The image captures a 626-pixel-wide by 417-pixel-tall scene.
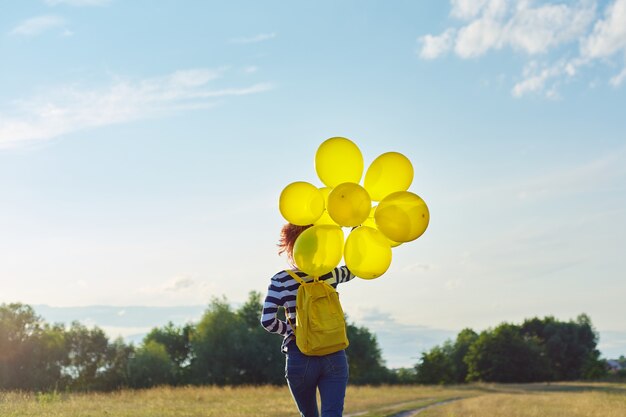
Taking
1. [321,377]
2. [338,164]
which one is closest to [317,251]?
[321,377]

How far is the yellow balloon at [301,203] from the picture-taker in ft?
21.2

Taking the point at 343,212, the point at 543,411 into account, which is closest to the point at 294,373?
the point at 343,212

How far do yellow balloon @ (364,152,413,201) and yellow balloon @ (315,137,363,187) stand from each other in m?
0.16

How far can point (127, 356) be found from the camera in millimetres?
58375

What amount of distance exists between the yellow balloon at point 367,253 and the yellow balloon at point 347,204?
0.17 m

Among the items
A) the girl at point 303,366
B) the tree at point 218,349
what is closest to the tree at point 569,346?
the tree at point 218,349

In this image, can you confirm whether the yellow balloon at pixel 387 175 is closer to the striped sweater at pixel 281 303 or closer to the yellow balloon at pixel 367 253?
the yellow balloon at pixel 367 253

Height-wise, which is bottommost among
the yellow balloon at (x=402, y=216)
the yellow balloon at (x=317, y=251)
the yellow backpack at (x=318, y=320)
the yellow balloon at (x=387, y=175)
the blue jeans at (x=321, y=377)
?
the blue jeans at (x=321, y=377)

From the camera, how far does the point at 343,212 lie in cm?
638

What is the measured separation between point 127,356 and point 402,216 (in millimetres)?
56238

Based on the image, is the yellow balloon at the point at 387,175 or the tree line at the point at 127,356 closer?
the yellow balloon at the point at 387,175

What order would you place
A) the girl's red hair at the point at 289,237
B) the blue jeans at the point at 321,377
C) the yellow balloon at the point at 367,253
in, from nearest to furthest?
the blue jeans at the point at 321,377, the girl's red hair at the point at 289,237, the yellow balloon at the point at 367,253

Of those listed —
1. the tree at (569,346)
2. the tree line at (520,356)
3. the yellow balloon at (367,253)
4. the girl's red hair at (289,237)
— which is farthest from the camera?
the tree at (569,346)

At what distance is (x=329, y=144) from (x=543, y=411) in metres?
14.3
